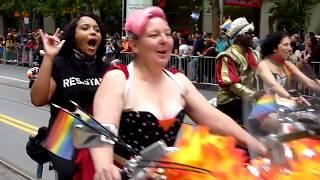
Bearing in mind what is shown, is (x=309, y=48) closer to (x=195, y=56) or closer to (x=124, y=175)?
(x=195, y=56)

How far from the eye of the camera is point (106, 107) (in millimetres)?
2705

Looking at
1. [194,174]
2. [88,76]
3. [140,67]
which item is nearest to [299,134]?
[194,174]

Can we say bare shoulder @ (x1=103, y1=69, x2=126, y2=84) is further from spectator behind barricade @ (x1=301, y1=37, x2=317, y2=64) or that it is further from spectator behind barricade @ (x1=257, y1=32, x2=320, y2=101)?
spectator behind barricade @ (x1=301, y1=37, x2=317, y2=64)

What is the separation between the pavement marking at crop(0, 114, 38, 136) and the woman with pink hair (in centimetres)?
676

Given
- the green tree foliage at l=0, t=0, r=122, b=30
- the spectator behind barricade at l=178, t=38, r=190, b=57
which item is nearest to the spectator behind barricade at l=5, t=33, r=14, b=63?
the green tree foliage at l=0, t=0, r=122, b=30

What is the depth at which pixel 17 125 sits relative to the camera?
33.9 feet

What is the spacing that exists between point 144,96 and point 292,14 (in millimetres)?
22757

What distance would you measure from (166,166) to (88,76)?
70.1 inches

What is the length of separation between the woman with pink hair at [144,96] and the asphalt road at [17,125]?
165 inches

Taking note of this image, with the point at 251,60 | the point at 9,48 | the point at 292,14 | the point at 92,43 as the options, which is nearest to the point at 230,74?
the point at 251,60

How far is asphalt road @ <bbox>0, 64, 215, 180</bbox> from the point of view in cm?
734

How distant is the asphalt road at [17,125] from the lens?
734 cm

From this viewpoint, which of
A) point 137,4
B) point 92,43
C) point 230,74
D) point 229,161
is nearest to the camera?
point 229,161

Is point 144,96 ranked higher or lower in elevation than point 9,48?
higher
